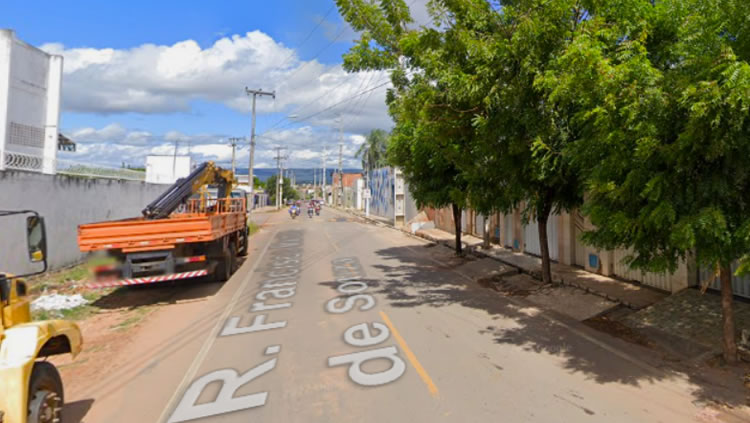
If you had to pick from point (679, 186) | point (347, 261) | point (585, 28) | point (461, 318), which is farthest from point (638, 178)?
point (347, 261)

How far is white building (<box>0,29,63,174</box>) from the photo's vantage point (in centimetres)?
1292

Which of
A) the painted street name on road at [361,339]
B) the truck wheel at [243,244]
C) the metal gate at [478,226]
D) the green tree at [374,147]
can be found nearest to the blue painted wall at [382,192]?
the green tree at [374,147]

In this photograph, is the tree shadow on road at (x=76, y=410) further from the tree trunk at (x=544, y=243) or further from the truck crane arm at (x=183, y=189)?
the tree trunk at (x=544, y=243)

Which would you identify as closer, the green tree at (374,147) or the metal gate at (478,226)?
the metal gate at (478,226)

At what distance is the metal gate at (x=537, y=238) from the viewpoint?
46.1ft

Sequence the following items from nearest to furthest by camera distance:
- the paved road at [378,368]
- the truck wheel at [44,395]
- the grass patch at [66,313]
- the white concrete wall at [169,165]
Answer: the truck wheel at [44,395] → the paved road at [378,368] → the grass patch at [66,313] → the white concrete wall at [169,165]

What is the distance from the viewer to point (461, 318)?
26.8 ft

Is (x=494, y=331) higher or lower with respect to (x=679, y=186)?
lower

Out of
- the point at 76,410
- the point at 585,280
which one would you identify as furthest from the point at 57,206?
the point at 585,280

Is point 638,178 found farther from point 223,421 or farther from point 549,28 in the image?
point 223,421

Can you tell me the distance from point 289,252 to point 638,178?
14.7 m

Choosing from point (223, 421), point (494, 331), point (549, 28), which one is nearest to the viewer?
point (223, 421)

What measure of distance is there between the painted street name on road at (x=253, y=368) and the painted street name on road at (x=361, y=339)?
1.04 m

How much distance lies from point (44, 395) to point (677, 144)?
635 cm
